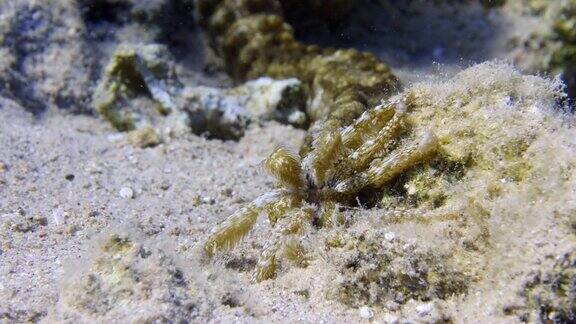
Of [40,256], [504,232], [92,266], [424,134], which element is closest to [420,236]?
[504,232]

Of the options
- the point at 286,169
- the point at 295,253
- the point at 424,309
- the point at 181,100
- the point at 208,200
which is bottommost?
the point at 424,309

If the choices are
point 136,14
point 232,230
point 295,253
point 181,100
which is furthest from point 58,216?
point 136,14

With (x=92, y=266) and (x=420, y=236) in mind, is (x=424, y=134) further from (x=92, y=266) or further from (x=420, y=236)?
(x=92, y=266)

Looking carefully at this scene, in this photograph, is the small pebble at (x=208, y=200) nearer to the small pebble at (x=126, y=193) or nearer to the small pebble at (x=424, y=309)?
the small pebble at (x=126, y=193)

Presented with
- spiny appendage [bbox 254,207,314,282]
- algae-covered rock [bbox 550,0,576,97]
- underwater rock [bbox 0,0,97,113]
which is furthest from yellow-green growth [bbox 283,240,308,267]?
algae-covered rock [bbox 550,0,576,97]

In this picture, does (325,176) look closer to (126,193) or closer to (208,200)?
(208,200)

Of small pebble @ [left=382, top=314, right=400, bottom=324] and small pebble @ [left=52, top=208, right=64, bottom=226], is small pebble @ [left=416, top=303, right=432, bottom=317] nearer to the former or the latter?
small pebble @ [left=382, top=314, right=400, bottom=324]
